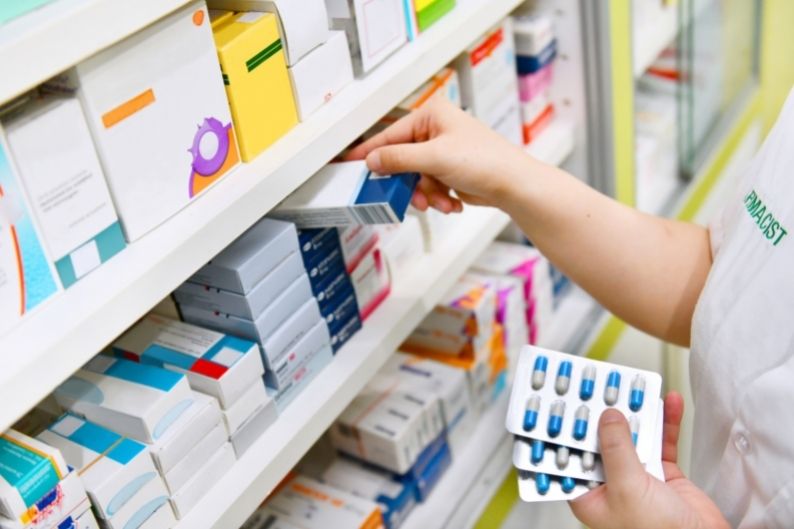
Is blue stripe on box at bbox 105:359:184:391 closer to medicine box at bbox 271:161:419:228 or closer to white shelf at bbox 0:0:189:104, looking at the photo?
medicine box at bbox 271:161:419:228

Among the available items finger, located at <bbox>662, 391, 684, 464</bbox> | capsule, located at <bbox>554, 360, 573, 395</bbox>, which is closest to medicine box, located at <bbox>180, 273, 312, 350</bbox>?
capsule, located at <bbox>554, 360, 573, 395</bbox>

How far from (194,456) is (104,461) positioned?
0.10 m

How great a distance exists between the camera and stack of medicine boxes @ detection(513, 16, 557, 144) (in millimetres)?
1476

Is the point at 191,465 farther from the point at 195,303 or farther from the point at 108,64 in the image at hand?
the point at 108,64

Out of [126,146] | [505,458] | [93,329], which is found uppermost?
[126,146]

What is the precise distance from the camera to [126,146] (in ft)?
2.62

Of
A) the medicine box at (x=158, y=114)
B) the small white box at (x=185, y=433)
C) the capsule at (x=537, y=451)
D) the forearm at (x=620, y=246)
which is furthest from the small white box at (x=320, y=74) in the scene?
the capsule at (x=537, y=451)

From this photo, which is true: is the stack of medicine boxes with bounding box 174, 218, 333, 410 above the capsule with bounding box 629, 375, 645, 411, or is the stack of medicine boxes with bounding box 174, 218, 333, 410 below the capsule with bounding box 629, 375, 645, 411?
above

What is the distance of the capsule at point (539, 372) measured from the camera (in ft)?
3.09

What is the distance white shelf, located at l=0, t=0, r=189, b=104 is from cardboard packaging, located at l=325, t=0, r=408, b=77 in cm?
35

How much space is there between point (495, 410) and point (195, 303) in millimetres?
696

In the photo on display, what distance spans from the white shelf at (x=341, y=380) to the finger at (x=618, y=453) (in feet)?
1.18

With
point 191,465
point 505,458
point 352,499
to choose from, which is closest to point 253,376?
point 191,465

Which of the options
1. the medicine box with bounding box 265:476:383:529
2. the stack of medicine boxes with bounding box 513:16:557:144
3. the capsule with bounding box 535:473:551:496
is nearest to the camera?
the capsule with bounding box 535:473:551:496
